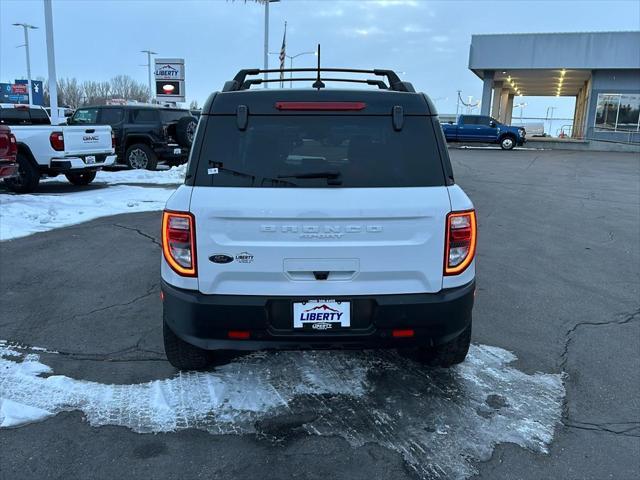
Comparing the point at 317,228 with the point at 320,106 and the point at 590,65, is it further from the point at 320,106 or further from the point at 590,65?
the point at 590,65

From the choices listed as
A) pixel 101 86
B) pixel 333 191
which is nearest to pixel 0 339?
pixel 333 191

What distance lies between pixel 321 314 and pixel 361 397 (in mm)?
792

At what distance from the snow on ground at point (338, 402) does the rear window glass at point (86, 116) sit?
42.0ft

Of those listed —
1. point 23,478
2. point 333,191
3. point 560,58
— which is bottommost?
point 23,478

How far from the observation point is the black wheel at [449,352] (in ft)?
12.1

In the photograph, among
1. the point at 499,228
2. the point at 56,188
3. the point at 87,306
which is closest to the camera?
the point at 87,306

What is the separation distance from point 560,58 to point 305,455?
35924mm

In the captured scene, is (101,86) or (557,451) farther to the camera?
(101,86)

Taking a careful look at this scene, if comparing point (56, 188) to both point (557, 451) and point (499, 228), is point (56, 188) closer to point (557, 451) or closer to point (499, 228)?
point (499, 228)

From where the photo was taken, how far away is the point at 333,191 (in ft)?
9.98

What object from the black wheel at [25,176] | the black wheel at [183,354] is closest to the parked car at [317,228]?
the black wheel at [183,354]

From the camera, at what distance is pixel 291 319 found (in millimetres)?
3051

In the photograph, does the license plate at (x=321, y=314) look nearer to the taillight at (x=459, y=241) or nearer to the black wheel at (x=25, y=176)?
the taillight at (x=459, y=241)

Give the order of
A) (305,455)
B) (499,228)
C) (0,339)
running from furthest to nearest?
(499,228)
(0,339)
(305,455)
